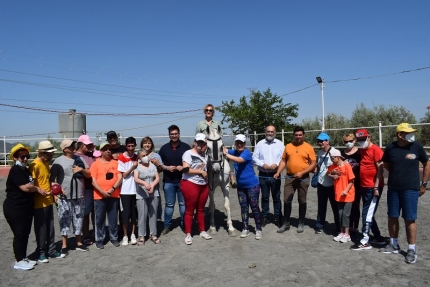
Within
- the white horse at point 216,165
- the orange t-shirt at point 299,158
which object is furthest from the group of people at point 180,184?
the white horse at point 216,165

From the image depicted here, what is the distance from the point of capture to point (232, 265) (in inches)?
178

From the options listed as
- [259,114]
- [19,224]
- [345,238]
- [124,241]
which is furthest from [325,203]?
[259,114]

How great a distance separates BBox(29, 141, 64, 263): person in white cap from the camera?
462cm

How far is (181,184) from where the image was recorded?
18.6ft

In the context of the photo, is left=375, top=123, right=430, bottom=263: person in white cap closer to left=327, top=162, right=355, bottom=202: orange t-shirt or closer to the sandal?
left=327, top=162, right=355, bottom=202: orange t-shirt

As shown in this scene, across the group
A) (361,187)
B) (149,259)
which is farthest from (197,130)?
(361,187)

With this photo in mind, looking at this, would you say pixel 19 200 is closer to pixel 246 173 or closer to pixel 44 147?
pixel 44 147

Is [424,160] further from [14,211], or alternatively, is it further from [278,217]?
[14,211]

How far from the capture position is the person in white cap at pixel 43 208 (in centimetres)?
462

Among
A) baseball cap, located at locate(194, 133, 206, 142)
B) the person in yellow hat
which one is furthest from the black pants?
baseball cap, located at locate(194, 133, 206, 142)

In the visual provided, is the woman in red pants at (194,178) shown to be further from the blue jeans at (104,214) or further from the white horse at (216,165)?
the blue jeans at (104,214)

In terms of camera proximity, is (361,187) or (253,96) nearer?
(361,187)

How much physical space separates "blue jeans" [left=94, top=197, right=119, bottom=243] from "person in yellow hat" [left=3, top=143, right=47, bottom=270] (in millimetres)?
1009

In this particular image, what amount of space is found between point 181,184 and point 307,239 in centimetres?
223
